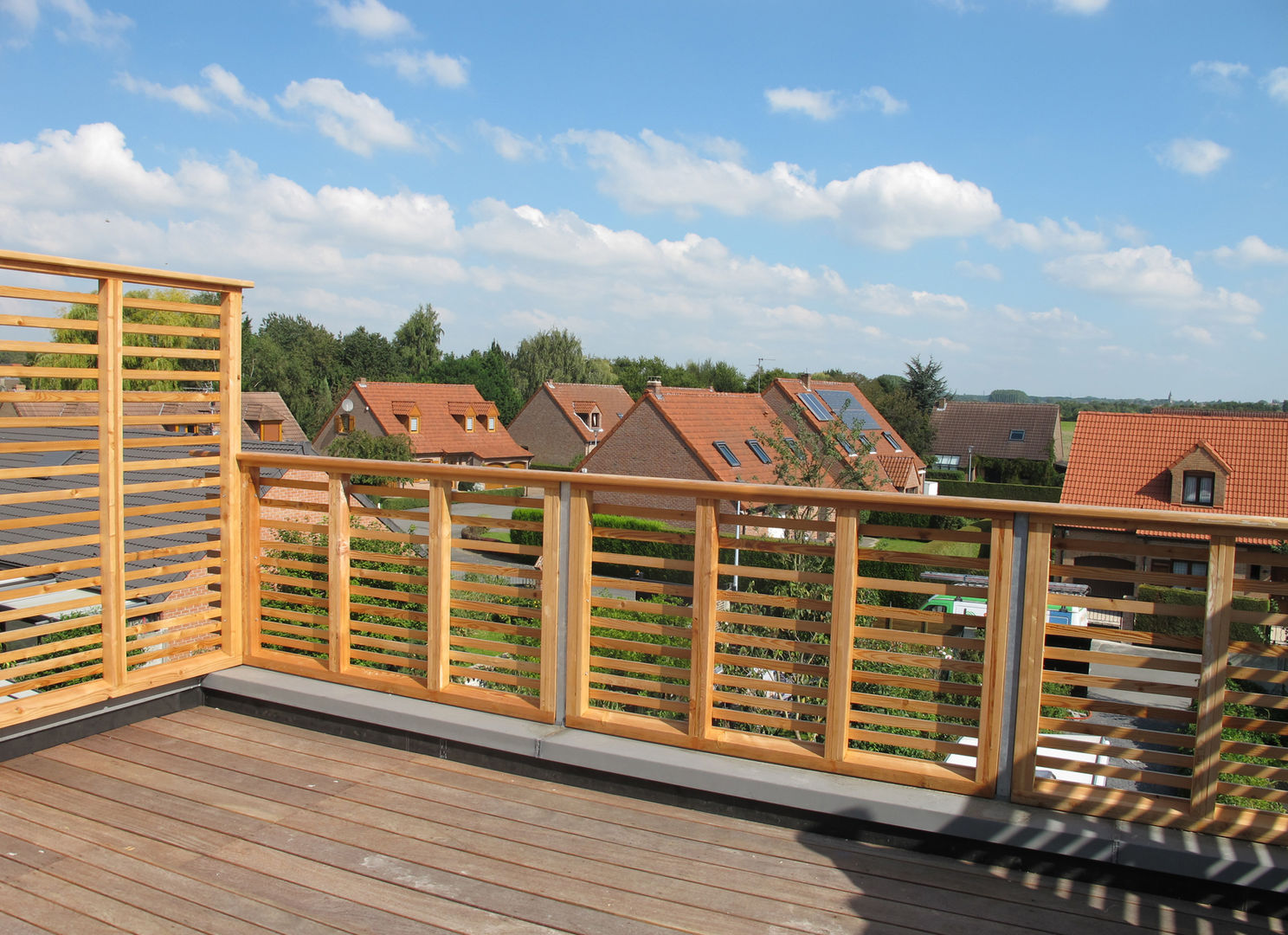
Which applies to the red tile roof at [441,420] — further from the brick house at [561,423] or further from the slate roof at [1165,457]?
the slate roof at [1165,457]

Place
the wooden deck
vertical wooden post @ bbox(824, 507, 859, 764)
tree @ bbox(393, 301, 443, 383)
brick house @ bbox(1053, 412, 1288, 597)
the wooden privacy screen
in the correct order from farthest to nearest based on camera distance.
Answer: tree @ bbox(393, 301, 443, 383)
brick house @ bbox(1053, 412, 1288, 597)
the wooden privacy screen
vertical wooden post @ bbox(824, 507, 859, 764)
the wooden deck

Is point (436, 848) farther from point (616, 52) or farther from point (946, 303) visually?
point (946, 303)

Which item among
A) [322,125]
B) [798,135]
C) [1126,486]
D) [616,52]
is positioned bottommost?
[1126,486]

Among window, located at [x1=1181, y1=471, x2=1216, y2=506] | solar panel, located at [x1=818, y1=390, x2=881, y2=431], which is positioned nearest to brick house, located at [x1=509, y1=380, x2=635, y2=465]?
solar panel, located at [x1=818, y1=390, x2=881, y2=431]

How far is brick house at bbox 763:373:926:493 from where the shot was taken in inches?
1303

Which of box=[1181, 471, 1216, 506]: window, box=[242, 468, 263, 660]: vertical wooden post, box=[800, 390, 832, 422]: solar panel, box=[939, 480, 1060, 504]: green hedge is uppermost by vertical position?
box=[800, 390, 832, 422]: solar panel

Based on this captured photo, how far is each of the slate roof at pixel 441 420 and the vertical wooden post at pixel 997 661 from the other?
37076 mm

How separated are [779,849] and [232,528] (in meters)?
3.08

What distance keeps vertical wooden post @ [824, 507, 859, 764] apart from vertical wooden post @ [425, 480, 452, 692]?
1.63 metres

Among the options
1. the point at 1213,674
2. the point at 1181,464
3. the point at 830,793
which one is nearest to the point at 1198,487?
the point at 1181,464

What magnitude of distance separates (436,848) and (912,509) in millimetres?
1936

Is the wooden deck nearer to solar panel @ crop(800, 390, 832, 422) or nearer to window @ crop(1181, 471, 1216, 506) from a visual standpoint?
window @ crop(1181, 471, 1216, 506)

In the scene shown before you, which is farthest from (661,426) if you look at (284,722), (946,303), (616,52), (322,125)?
(946,303)

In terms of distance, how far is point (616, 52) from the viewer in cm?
2248
